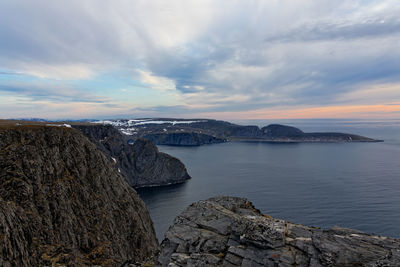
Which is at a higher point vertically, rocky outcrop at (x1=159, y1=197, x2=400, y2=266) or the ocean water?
rocky outcrop at (x1=159, y1=197, x2=400, y2=266)

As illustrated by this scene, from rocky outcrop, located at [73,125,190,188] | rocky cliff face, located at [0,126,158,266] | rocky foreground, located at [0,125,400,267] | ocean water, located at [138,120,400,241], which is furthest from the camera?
rocky outcrop, located at [73,125,190,188]

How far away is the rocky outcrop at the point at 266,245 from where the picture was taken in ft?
52.5

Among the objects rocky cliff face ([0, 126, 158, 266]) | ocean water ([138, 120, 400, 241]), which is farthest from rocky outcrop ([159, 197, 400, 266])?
ocean water ([138, 120, 400, 241])

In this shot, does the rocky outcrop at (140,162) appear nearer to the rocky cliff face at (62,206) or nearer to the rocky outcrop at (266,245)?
the rocky cliff face at (62,206)

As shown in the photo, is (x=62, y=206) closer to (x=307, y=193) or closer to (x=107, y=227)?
(x=107, y=227)

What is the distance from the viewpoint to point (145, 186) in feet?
495

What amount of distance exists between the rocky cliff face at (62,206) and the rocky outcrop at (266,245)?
19.6m

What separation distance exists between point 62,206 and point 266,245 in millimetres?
44554

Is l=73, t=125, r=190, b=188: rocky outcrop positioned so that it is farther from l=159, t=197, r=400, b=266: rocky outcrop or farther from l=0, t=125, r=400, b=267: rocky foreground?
l=159, t=197, r=400, b=266: rocky outcrop

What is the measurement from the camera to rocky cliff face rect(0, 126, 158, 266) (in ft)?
101

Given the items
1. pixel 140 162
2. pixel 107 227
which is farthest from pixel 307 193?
pixel 140 162

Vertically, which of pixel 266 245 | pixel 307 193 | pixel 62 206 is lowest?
pixel 307 193

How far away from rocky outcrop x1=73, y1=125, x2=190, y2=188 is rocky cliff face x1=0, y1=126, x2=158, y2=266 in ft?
291

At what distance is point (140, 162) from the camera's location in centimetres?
16275
